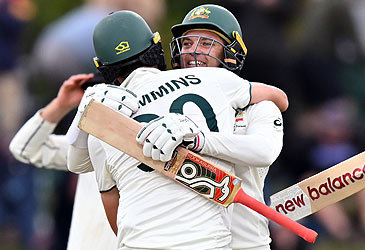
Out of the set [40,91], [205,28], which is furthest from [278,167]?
[205,28]

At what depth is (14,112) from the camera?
32.1 feet

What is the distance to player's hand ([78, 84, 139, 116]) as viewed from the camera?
150 inches

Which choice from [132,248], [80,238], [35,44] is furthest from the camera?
[35,44]

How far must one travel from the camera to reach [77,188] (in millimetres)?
5301

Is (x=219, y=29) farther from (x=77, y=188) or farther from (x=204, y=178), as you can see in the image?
(x=77, y=188)

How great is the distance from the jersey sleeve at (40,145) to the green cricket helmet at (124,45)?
4.45 ft

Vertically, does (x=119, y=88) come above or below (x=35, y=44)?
above

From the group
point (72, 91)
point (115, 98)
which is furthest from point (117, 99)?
point (72, 91)

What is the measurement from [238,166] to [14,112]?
608 cm

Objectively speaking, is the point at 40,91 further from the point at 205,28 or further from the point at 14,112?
the point at 205,28

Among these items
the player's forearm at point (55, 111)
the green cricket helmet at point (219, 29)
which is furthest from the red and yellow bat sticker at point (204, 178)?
the player's forearm at point (55, 111)

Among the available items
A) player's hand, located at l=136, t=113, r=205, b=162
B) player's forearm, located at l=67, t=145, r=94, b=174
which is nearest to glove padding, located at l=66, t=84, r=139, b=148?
player's hand, located at l=136, t=113, r=205, b=162

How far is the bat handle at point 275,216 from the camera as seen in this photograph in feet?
12.5

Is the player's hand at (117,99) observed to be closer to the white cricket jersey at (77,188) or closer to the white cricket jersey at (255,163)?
the white cricket jersey at (255,163)
